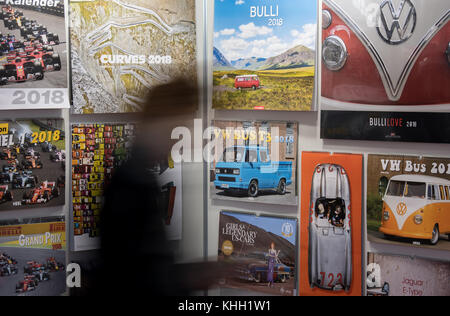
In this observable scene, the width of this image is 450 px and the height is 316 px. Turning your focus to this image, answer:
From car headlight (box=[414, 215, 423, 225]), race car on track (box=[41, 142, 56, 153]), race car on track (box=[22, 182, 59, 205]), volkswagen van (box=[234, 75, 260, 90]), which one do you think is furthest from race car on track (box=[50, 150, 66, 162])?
car headlight (box=[414, 215, 423, 225])

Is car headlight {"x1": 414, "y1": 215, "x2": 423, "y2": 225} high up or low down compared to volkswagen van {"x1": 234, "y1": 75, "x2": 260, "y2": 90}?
down

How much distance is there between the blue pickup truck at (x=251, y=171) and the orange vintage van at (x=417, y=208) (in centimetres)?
52

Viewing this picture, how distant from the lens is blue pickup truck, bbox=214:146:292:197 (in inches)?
94.0

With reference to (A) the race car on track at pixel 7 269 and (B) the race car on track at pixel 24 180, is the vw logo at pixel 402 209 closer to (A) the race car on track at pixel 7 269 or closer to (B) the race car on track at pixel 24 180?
(B) the race car on track at pixel 24 180

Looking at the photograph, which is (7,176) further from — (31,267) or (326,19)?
(326,19)

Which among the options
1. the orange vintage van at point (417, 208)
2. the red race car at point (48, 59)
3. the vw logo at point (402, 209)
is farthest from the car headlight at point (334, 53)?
the red race car at point (48, 59)

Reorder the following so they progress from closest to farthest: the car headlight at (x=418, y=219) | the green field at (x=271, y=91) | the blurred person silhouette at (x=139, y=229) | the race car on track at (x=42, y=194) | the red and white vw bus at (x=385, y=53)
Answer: the blurred person silhouette at (x=139, y=229)
the red and white vw bus at (x=385, y=53)
the car headlight at (x=418, y=219)
the green field at (x=271, y=91)
the race car on track at (x=42, y=194)

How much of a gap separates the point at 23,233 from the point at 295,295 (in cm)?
148

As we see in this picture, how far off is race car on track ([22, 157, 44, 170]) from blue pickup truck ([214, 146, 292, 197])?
944 mm

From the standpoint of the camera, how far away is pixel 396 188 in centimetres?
218

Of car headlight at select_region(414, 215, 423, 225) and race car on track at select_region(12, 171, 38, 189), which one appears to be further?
race car on track at select_region(12, 171, 38, 189)

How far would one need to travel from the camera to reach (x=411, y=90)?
2080mm

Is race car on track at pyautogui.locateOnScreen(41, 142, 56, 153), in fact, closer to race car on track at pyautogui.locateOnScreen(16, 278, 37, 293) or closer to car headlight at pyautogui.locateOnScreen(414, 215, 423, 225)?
race car on track at pyautogui.locateOnScreen(16, 278, 37, 293)

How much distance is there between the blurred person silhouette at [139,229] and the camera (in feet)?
5.51
